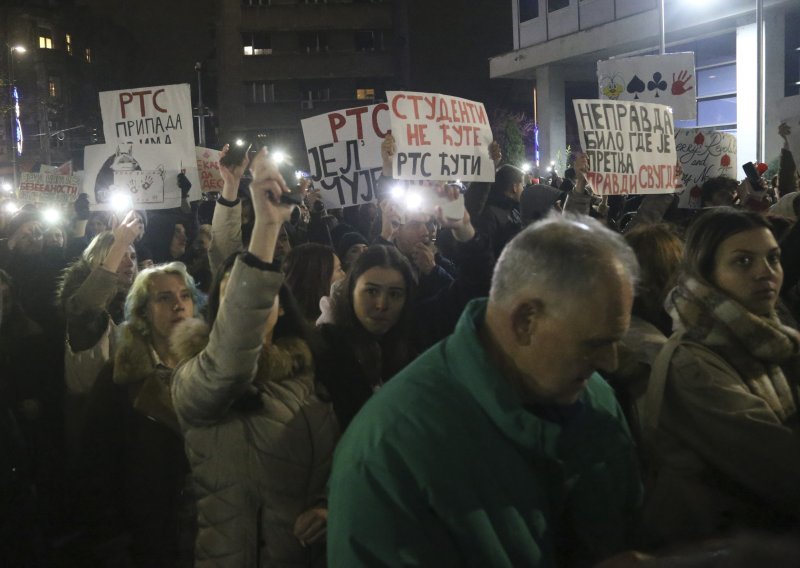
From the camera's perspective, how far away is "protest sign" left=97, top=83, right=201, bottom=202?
790cm

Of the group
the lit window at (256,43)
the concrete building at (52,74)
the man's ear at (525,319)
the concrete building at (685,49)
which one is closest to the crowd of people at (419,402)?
the man's ear at (525,319)

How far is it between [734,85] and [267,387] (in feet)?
82.0

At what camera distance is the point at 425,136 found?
712 cm

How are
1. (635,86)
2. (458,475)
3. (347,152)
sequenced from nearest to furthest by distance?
(458,475), (347,152), (635,86)

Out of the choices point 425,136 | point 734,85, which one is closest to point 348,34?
point 734,85

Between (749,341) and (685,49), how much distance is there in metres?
26.7

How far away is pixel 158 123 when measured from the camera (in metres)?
8.00

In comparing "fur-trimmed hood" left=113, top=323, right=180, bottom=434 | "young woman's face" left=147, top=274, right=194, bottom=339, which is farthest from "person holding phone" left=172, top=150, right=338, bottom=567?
"young woman's face" left=147, top=274, right=194, bottom=339

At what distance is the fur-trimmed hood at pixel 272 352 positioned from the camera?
9.64 ft

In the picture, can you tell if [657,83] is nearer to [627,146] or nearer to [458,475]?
[627,146]

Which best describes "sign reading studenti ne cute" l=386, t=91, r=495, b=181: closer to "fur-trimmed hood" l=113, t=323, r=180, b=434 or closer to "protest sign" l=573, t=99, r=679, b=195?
"protest sign" l=573, t=99, r=679, b=195

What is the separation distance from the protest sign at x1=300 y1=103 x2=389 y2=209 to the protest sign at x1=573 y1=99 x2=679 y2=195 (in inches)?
72.0

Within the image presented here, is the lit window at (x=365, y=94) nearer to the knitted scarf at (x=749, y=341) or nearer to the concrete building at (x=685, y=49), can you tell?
the concrete building at (x=685, y=49)

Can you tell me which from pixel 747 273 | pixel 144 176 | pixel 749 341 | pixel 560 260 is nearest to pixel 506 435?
pixel 560 260
